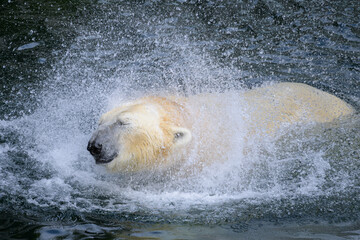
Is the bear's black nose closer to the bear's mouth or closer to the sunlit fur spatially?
the bear's mouth

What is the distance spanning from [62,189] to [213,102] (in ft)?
6.30

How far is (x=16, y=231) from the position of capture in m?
2.80

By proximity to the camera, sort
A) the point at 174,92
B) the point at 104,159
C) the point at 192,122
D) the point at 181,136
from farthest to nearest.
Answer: the point at 174,92
the point at 192,122
the point at 181,136
the point at 104,159

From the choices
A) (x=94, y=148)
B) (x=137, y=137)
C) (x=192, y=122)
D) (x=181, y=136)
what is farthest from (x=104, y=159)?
(x=192, y=122)

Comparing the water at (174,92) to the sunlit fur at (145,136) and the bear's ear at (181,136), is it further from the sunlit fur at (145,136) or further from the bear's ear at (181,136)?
the bear's ear at (181,136)

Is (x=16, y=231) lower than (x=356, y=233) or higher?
higher

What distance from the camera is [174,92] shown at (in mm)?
4516

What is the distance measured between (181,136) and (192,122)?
0.32m

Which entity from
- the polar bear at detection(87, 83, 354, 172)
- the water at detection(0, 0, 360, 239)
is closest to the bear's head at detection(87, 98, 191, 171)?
the polar bear at detection(87, 83, 354, 172)

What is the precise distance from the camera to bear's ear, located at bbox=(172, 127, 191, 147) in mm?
3610

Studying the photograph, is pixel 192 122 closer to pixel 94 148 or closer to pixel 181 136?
pixel 181 136

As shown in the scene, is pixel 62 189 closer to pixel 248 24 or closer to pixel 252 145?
pixel 252 145

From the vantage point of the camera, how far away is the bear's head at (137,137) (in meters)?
3.48

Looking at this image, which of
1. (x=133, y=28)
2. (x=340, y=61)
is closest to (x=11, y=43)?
(x=133, y=28)
